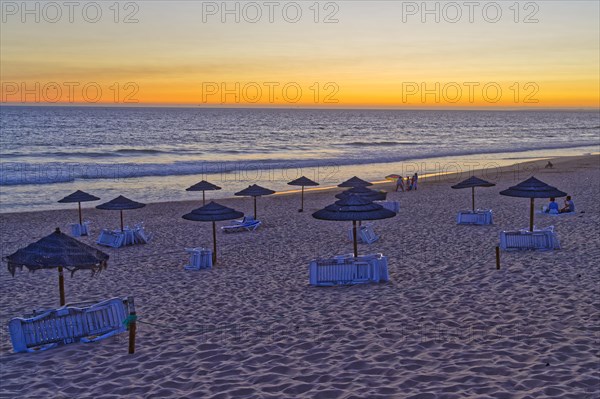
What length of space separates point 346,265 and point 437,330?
3198 mm

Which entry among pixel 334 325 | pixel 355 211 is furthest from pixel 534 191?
pixel 334 325

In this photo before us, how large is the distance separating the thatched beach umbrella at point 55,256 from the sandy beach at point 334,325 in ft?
3.93

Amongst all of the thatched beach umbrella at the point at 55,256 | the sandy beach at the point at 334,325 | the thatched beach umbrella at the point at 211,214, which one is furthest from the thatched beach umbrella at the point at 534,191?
the thatched beach umbrella at the point at 55,256

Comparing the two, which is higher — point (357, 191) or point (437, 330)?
point (357, 191)

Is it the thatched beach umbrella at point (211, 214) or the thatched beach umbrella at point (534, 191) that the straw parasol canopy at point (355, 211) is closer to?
the thatched beach umbrella at point (211, 214)

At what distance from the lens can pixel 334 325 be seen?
8.99 metres

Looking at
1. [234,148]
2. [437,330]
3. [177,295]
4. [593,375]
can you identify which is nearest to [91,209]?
[177,295]

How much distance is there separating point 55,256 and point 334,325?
14.0 ft

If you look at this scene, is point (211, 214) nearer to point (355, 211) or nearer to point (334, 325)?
point (355, 211)

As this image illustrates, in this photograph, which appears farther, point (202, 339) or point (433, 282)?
point (433, 282)

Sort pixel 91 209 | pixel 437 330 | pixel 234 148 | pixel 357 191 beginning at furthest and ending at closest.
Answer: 1. pixel 234 148
2. pixel 91 209
3. pixel 357 191
4. pixel 437 330

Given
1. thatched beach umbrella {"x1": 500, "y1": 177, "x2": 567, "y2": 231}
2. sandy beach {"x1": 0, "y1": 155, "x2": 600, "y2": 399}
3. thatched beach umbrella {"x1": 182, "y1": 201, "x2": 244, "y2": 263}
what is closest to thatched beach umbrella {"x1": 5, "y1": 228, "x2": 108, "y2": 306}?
sandy beach {"x1": 0, "y1": 155, "x2": 600, "y2": 399}

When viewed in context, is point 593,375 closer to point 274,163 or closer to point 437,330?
point 437,330

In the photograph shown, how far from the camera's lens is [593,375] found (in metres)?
6.74
